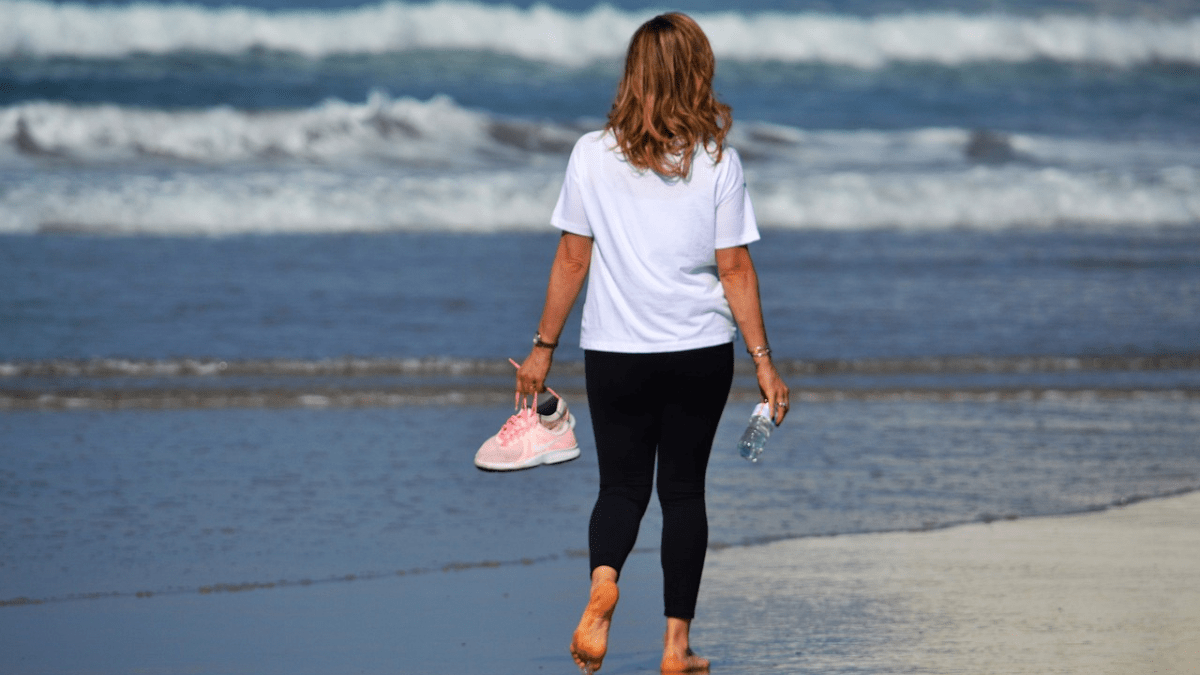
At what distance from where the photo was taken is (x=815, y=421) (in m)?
7.41

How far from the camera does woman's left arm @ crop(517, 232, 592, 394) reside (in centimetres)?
366

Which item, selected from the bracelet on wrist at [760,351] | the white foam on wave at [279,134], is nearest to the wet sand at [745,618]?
the bracelet on wrist at [760,351]

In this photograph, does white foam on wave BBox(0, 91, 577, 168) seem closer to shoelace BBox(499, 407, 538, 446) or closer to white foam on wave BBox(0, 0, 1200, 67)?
white foam on wave BBox(0, 0, 1200, 67)

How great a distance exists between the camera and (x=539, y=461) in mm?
3850

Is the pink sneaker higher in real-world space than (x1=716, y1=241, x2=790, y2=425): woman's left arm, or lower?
lower

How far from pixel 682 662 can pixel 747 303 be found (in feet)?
2.97

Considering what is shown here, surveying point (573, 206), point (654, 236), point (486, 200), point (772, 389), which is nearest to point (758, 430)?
point (772, 389)

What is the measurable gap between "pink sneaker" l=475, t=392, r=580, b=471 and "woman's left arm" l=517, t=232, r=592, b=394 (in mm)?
152

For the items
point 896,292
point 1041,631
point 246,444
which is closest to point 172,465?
point 246,444

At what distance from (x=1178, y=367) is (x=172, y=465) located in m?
6.17

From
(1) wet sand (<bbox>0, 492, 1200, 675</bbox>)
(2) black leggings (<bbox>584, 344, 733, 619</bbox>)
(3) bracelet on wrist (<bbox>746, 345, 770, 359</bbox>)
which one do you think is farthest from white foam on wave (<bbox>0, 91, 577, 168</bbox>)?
(3) bracelet on wrist (<bbox>746, 345, 770, 359</bbox>)

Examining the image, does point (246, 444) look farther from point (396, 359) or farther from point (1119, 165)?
point (1119, 165)

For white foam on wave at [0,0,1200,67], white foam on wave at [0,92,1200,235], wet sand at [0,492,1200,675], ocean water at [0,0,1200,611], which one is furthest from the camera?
white foam on wave at [0,0,1200,67]

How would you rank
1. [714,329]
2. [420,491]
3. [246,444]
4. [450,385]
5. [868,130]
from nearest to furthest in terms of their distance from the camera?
[714,329], [420,491], [246,444], [450,385], [868,130]
